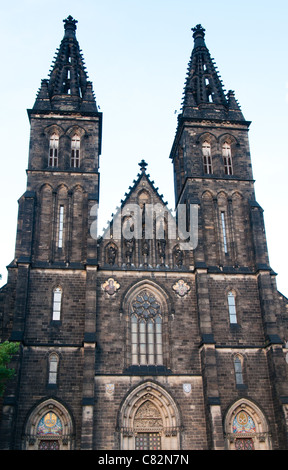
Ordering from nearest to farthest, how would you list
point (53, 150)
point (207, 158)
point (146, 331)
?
point (146, 331) → point (53, 150) → point (207, 158)

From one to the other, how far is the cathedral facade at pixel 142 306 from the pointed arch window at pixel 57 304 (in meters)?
Answer: 0.06

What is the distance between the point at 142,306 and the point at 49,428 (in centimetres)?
805

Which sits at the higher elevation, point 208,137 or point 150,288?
point 208,137

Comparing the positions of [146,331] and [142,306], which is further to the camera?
[142,306]

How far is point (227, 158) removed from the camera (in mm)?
37188

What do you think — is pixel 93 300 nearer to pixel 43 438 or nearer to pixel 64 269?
pixel 64 269

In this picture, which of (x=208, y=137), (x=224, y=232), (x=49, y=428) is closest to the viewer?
(x=49, y=428)

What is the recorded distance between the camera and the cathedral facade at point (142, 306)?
2847 centimetres

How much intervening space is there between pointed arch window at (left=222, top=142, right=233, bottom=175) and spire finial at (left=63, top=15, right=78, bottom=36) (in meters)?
14.8

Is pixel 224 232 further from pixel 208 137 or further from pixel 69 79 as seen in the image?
pixel 69 79

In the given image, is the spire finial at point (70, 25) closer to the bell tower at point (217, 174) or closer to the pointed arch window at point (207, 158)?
the bell tower at point (217, 174)

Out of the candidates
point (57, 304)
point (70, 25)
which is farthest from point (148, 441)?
point (70, 25)

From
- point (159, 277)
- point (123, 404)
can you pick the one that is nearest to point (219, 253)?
point (159, 277)

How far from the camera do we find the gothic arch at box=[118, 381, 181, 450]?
2845 centimetres
